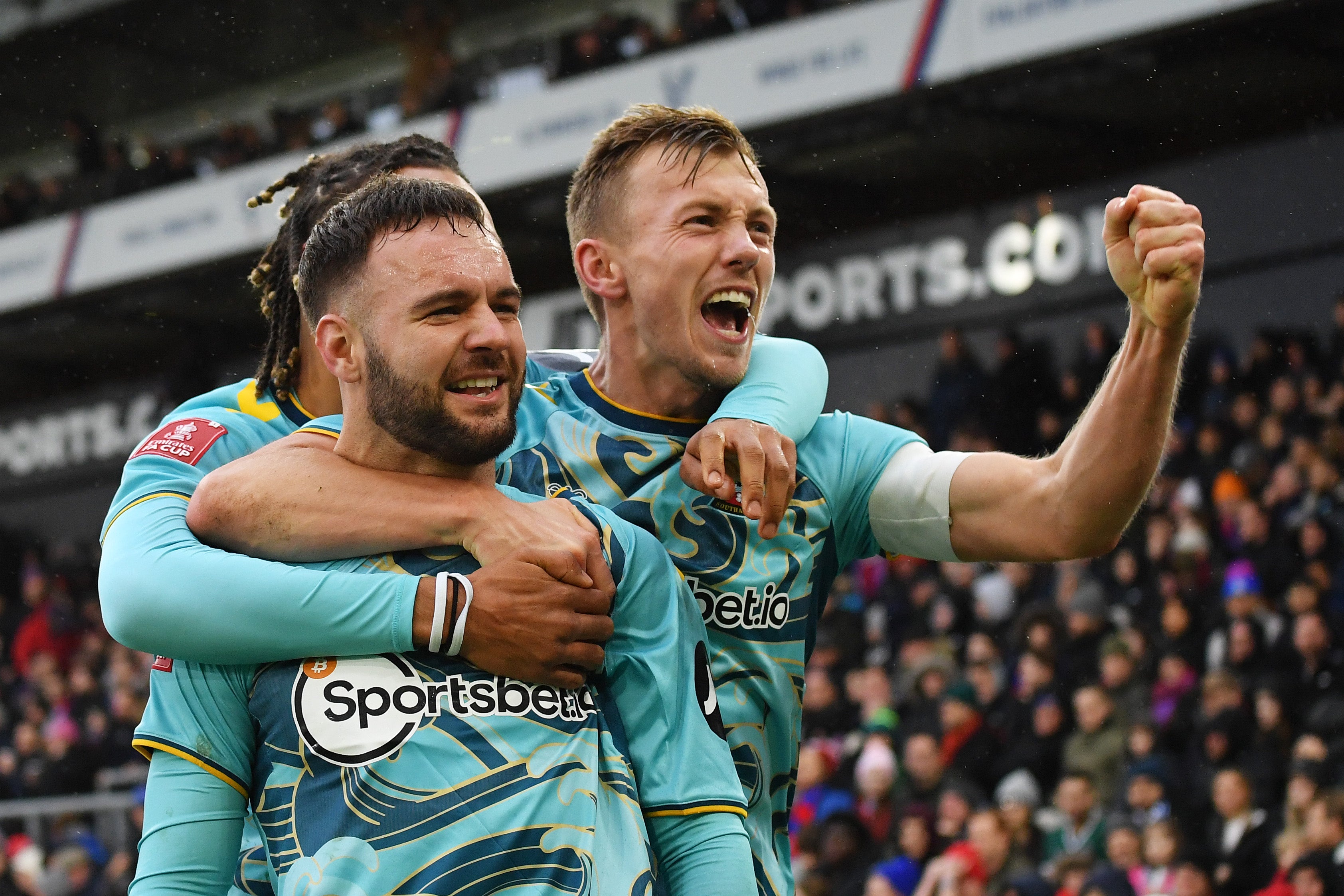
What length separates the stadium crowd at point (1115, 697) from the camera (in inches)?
284

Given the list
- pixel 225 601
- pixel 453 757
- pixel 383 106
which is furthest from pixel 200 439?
pixel 383 106

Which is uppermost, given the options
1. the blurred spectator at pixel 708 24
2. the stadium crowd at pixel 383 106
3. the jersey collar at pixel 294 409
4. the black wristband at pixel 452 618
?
the stadium crowd at pixel 383 106

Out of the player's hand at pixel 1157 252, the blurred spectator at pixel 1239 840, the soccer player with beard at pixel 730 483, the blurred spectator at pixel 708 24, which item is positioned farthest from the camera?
the blurred spectator at pixel 708 24

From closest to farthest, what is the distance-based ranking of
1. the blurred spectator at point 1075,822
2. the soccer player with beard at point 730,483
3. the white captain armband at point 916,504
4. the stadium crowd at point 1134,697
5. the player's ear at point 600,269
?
1. the soccer player with beard at point 730,483
2. the white captain armband at point 916,504
3. the player's ear at point 600,269
4. the stadium crowd at point 1134,697
5. the blurred spectator at point 1075,822

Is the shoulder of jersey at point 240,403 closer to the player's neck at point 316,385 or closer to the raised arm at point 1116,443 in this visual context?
the player's neck at point 316,385

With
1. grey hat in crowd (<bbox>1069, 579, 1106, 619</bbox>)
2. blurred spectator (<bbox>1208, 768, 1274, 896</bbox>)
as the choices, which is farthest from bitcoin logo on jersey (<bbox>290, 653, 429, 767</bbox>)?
grey hat in crowd (<bbox>1069, 579, 1106, 619</bbox>)

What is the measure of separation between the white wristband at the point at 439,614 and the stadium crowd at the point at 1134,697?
15.9 feet

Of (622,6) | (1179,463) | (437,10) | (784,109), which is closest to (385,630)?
(1179,463)

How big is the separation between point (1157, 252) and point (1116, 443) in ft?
1.15

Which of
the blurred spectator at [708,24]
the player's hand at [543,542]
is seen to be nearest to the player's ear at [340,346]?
the player's hand at [543,542]

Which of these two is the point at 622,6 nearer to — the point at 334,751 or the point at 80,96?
the point at 80,96

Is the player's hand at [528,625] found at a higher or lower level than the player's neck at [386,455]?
lower

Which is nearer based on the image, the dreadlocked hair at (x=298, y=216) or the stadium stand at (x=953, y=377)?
the dreadlocked hair at (x=298, y=216)

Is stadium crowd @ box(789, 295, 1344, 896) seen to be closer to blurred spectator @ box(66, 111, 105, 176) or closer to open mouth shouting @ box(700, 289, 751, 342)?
open mouth shouting @ box(700, 289, 751, 342)
